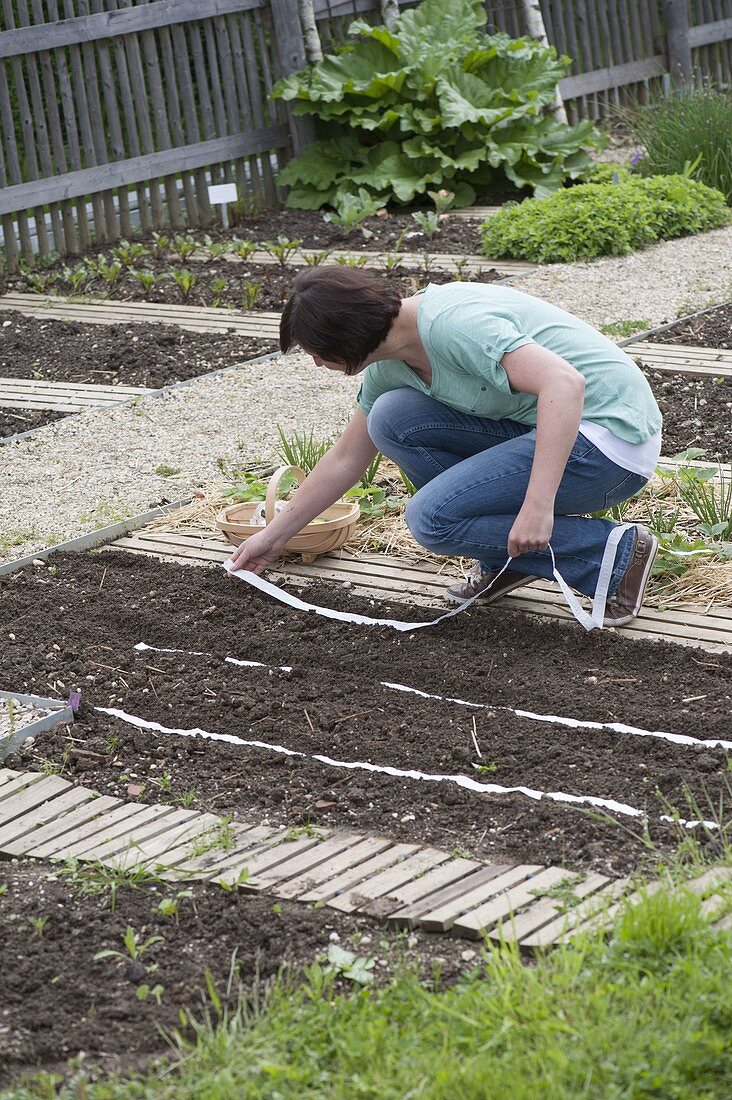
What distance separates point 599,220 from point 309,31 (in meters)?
3.09

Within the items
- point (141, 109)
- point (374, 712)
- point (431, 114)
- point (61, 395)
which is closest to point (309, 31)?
point (431, 114)

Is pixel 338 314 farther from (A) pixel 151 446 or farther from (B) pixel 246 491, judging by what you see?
(A) pixel 151 446

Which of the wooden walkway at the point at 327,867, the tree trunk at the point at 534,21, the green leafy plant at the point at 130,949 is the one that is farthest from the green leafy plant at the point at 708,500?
the tree trunk at the point at 534,21

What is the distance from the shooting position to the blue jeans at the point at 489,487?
139 inches

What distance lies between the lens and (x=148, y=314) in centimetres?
725

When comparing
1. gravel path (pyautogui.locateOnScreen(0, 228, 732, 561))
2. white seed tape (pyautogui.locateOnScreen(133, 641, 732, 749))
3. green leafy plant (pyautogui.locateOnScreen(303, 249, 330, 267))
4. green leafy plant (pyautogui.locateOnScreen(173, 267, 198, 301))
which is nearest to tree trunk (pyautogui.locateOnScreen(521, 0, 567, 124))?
green leafy plant (pyautogui.locateOnScreen(303, 249, 330, 267))

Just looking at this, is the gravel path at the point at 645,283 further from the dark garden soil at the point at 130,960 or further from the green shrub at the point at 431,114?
the dark garden soil at the point at 130,960

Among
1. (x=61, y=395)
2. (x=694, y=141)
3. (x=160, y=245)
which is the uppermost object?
(x=694, y=141)

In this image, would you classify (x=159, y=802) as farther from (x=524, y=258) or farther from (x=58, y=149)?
(x=58, y=149)

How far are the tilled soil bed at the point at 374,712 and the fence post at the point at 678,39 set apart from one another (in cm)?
974

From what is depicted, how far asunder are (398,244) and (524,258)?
2.67ft

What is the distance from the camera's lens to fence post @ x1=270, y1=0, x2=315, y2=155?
31.0ft

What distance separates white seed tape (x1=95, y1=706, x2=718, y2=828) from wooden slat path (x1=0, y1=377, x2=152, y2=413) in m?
2.85

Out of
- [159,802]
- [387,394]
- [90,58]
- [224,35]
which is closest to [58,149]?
[90,58]
